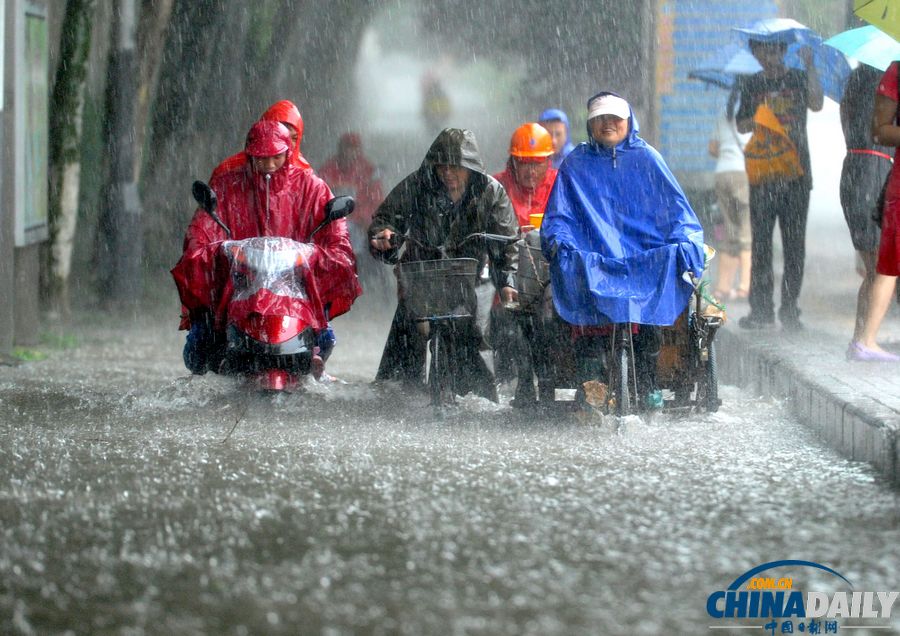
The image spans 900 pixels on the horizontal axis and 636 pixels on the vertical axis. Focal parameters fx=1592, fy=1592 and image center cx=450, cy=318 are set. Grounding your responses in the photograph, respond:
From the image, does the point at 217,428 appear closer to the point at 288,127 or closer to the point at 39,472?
the point at 39,472

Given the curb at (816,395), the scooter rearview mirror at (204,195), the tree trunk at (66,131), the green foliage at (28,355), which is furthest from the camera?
the tree trunk at (66,131)

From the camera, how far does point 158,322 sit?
16.0 meters

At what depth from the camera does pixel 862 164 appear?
10516mm

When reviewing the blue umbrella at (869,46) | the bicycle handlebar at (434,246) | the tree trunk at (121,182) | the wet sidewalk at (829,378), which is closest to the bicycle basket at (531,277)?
the bicycle handlebar at (434,246)

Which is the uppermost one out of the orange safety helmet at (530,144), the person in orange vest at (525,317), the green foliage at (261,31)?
the green foliage at (261,31)

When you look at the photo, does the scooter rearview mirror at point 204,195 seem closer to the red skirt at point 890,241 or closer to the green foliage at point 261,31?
the red skirt at point 890,241

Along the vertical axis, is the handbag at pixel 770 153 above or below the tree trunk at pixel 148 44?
below

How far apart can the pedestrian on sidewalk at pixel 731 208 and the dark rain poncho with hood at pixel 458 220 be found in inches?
258

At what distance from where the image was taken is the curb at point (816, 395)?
698 centimetres

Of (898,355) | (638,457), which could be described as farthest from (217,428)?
(898,355)

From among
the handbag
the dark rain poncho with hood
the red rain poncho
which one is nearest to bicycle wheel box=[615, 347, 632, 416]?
the dark rain poncho with hood

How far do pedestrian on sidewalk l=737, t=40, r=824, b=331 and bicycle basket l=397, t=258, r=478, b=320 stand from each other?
379 cm

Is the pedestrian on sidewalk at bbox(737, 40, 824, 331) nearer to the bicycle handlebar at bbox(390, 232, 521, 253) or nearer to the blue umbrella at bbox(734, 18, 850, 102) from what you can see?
the blue umbrella at bbox(734, 18, 850, 102)

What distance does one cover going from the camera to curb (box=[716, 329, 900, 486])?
22.9 ft
